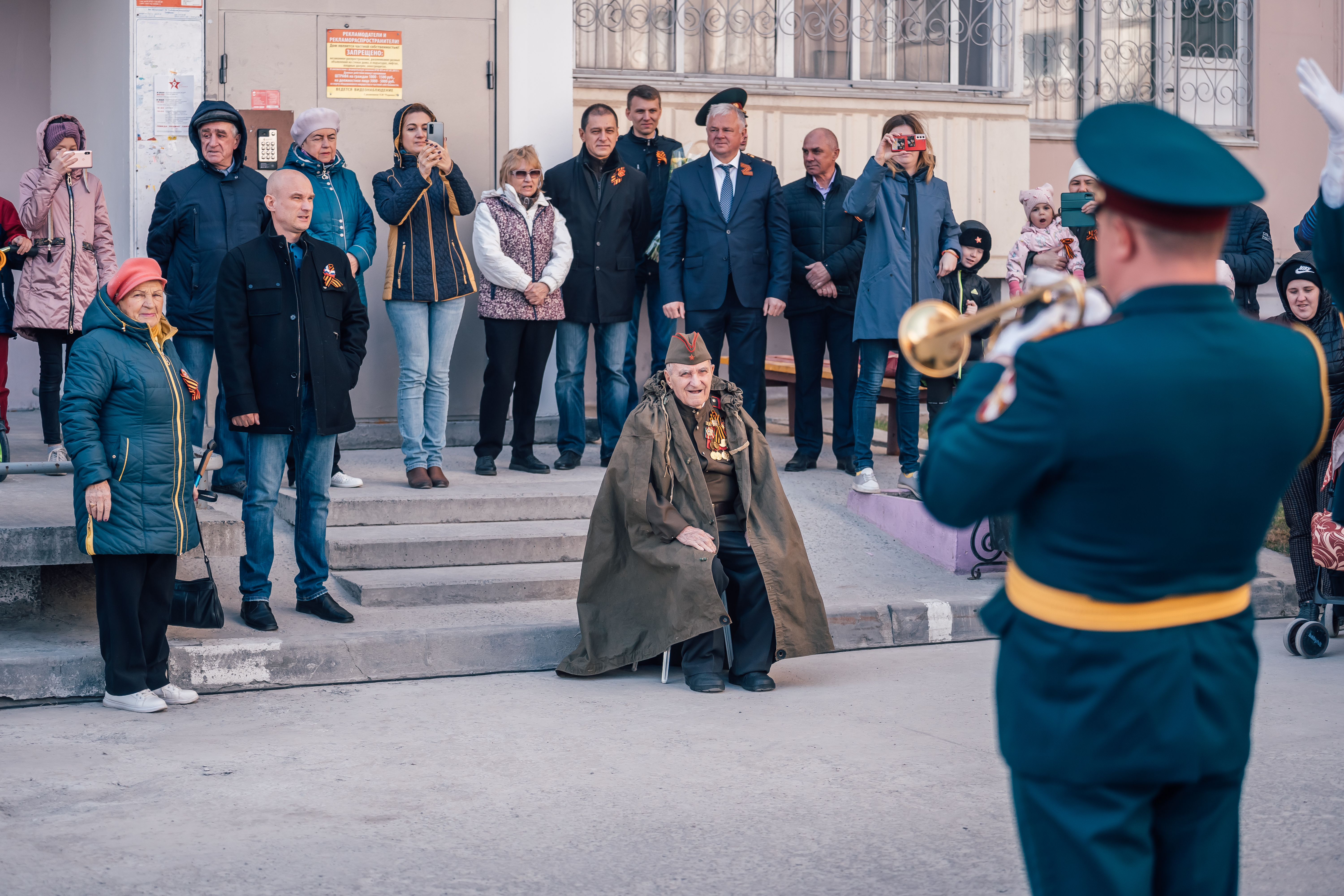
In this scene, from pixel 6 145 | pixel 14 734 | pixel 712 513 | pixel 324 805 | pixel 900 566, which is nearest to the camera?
pixel 324 805

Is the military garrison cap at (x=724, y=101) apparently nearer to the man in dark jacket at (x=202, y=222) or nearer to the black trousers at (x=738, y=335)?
the black trousers at (x=738, y=335)

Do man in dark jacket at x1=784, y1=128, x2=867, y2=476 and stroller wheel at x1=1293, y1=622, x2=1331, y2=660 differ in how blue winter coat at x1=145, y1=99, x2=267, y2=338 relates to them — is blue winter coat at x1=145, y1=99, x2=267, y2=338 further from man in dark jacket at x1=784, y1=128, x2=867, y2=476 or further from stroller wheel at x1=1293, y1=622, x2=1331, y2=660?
stroller wheel at x1=1293, y1=622, x2=1331, y2=660

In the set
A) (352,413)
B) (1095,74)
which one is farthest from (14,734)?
(1095,74)

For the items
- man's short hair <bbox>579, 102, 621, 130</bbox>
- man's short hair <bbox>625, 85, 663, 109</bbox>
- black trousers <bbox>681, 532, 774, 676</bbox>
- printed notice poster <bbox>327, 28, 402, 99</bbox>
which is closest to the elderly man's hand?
black trousers <bbox>681, 532, 774, 676</bbox>

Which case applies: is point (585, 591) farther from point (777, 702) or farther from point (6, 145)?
point (6, 145)

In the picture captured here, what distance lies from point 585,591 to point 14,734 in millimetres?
2380

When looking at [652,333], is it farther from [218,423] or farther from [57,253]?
[57,253]

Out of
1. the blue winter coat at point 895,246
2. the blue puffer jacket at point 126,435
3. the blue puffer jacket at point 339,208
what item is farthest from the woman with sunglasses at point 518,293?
the blue puffer jacket at point 126,435

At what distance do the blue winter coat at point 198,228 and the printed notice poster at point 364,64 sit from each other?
1857 millimetres

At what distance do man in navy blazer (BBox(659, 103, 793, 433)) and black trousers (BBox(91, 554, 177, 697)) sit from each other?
3.99 m

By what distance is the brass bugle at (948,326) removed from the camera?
233 centimetres

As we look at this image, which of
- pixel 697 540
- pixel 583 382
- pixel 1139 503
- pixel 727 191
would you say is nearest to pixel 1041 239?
pixel 727 191

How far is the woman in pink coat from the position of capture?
28.0ft

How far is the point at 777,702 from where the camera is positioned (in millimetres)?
6082
